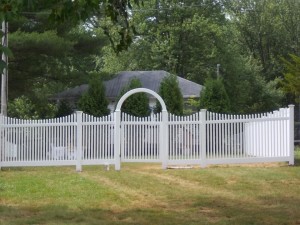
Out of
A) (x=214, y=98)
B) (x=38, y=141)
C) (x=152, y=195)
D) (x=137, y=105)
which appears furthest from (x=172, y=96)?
(x=152, y=195)

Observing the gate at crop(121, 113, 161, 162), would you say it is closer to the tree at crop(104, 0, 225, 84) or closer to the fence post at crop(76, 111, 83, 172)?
the fence post at crop(76, 111, 83, 172)

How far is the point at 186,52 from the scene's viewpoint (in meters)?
43.2

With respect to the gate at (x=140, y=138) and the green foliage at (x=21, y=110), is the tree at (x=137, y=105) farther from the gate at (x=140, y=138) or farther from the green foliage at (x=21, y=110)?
the green foliage at (x=21, y=110)

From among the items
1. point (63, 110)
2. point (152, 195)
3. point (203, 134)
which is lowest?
point (152, 195)

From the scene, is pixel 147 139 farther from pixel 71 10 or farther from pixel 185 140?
pixel 71 10

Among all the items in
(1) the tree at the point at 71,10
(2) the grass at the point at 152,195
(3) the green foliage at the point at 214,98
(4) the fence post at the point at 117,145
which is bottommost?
(2) the grass at the point at 152,195

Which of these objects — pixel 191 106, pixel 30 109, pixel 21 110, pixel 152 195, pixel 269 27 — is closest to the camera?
pixel 152 195

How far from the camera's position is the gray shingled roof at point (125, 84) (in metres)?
29.6

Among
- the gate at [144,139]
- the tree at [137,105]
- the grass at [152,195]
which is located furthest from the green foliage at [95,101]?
the gate at [144,139]

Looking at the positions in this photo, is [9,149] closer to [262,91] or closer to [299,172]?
[299,172]

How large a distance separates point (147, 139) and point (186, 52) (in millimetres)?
26709

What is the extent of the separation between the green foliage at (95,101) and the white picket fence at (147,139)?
23.6ft

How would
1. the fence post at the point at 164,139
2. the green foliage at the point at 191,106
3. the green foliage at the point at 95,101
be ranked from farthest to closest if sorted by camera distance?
the green foliage at the point at 191,106
the green foliage at the point at 95,101
the fence post at the point at 164,139

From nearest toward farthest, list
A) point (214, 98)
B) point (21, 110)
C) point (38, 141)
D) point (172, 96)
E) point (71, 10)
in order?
point (71, 10)
point (38, 141)
point (172, 96)
point (214, 98)
point (21, 110)
